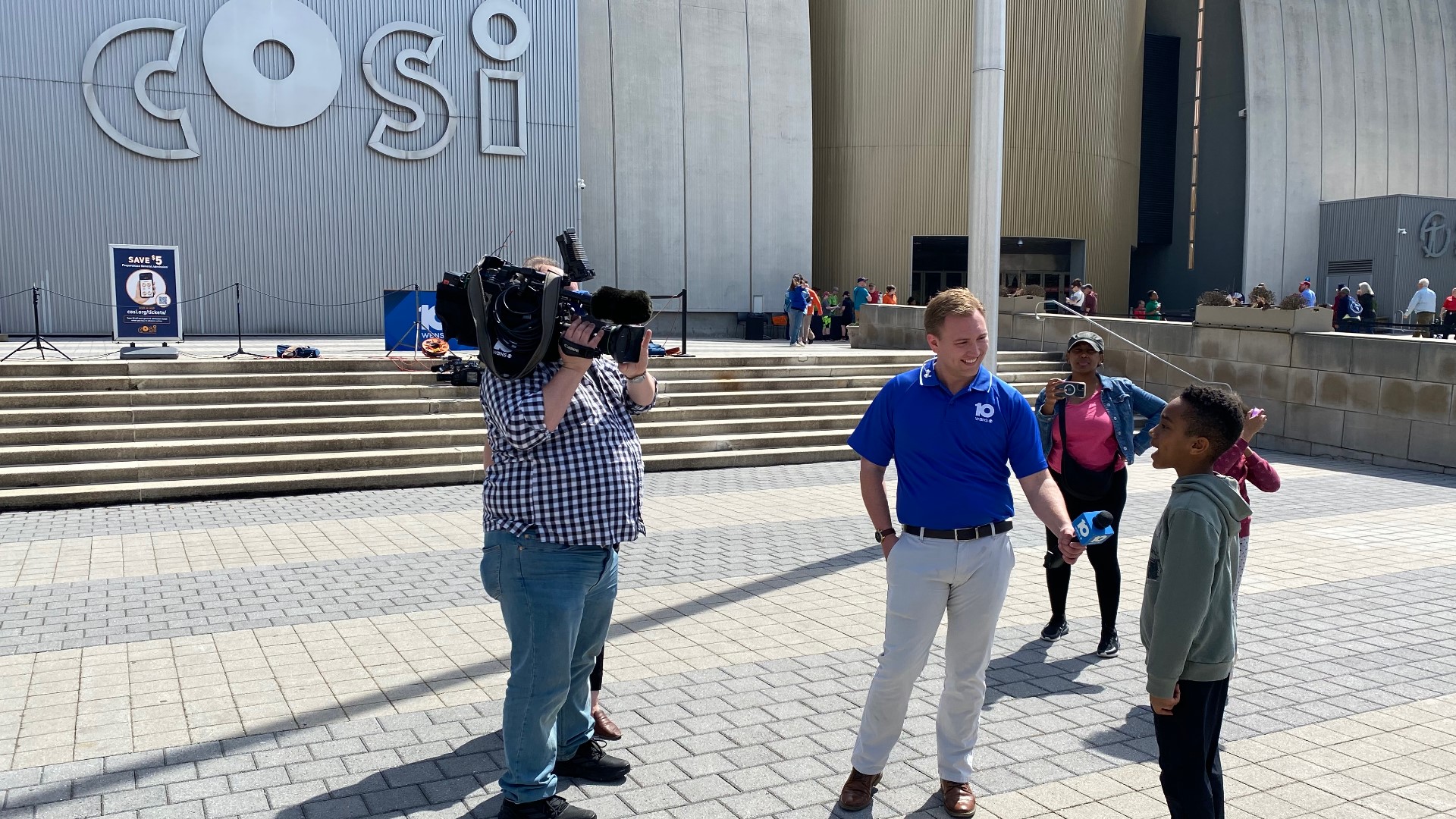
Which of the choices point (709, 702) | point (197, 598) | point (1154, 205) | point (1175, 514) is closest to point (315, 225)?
point (197, 598)

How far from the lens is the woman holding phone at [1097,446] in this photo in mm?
5809

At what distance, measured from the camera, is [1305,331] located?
48.9 ft

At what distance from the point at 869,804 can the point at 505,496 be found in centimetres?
174

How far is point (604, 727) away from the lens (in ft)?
15.2

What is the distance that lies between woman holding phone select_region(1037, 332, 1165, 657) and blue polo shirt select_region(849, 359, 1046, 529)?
1851mm

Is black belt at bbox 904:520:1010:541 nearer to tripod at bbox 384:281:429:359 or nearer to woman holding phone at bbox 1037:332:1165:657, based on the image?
woman holding phone at bbox 1037:332:1165:657

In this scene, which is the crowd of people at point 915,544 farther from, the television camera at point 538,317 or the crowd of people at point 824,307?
the crowd of people at point 824,307

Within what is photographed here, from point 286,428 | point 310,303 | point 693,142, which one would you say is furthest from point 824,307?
point 286,428

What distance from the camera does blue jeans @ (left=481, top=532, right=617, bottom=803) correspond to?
11.9 ft

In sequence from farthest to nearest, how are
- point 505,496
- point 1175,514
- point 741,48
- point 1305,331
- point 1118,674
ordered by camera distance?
1. point 741,48
2. point 1305,331
3. point 1118,674
4. point 505,496
5. point 1175,514

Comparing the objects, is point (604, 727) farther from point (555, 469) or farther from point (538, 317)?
point (538, 317)

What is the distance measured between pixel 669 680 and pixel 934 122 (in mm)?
27540

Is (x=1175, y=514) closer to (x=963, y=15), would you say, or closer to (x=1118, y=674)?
(x=1118, y=674)

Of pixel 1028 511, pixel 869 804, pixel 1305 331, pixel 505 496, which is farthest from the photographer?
pixel 1305 331
